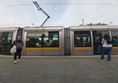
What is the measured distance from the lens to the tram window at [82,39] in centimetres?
2072

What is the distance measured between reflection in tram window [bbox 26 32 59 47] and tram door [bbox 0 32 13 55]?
184cm

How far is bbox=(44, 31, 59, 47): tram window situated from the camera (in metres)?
21.0

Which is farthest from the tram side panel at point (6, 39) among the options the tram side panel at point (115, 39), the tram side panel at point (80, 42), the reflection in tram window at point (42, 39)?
the tram side panel at point (115, 39)

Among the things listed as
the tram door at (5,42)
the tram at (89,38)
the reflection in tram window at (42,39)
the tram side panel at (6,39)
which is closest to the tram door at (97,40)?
the tram at (89,38)

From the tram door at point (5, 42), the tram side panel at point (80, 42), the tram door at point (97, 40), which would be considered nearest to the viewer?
the tram side panel at point (80, 42)

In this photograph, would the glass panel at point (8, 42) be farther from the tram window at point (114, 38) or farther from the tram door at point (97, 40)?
the tram window at point (114, 38)

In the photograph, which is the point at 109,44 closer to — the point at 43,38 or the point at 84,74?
the point at 84,74

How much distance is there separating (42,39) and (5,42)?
3689 millimetres

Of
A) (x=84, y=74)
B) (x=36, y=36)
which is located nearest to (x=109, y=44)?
(x=84, y=74)

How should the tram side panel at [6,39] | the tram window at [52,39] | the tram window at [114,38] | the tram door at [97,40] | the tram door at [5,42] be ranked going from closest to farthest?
the tram door at [97,40] → the tram window at [114,38] → the tram window at [52,39] → the tram side panel at [6,39] → the tram door at [5,42]

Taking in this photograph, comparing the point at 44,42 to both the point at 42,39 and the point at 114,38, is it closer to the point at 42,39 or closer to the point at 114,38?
the point at 42,39

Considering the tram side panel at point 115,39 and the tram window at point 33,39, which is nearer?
the tram side panel at point 115,39

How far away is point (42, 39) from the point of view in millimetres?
21188

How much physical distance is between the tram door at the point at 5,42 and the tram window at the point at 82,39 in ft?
20.4
